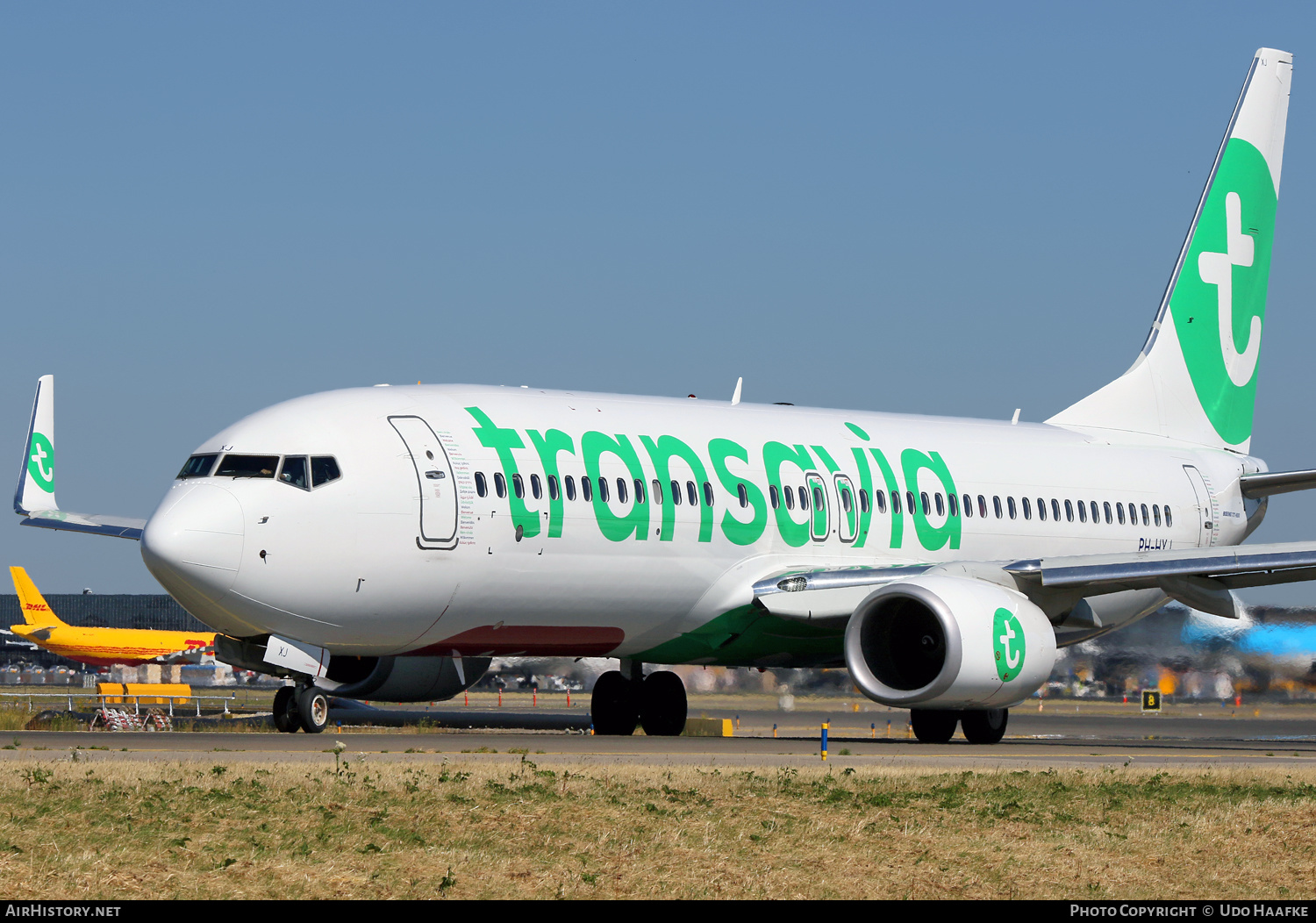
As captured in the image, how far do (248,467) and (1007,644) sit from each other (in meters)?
9.16

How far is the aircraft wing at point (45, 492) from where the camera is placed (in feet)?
89.7

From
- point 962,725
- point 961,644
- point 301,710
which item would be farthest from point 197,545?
point 962,725

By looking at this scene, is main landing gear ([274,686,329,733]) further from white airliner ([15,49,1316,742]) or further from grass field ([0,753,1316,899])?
grass field ([0,753,1316,899])

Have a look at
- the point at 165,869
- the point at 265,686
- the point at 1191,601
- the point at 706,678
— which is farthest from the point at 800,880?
the point at 265,686

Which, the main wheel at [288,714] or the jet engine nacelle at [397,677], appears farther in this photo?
the jet engine nacelle at [397,677]

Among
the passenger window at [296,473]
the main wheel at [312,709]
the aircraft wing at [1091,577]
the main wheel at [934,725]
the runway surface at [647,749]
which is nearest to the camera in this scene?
the runway surface at [647,749]

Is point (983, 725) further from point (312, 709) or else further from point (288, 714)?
point (288, 714)

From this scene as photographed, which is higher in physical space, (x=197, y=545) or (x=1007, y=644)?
(x=197, y=545)

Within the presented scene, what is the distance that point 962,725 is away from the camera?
1003 inches

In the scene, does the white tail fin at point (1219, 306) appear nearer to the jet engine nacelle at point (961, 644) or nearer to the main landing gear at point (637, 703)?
the main landing gear at point (637, 703)

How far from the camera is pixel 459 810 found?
13180mm

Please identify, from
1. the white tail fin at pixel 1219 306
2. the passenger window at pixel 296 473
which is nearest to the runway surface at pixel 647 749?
the passenger window at pixel 296 473

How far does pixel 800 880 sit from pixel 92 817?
475 cm

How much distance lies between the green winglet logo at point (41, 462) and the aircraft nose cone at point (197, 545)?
14.0 meters
